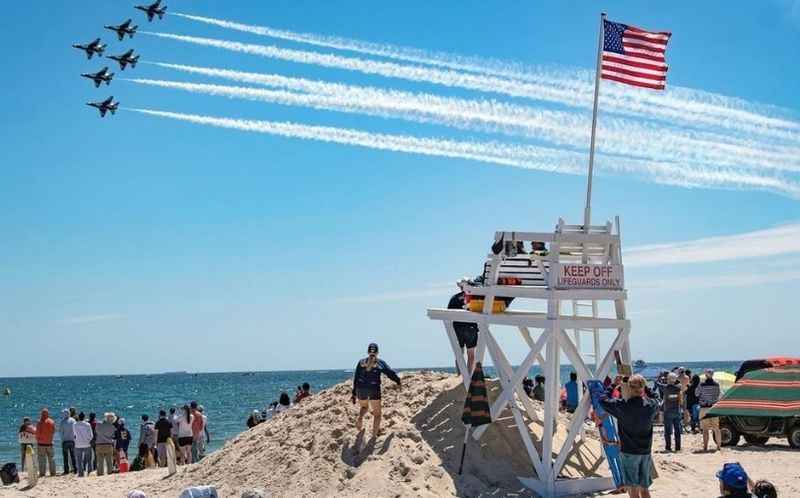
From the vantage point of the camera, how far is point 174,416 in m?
19.6

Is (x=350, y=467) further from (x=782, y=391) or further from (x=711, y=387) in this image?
(x=711, y=387)

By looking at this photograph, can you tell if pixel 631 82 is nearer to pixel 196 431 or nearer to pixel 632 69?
pixel 632 69

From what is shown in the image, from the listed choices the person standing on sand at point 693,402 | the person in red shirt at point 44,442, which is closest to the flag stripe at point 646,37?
the person standing on sand at point 693,402

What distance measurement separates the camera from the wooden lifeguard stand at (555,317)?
12.6m

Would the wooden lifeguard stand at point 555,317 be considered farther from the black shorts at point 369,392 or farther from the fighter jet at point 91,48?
the fighter jet at point 91,48

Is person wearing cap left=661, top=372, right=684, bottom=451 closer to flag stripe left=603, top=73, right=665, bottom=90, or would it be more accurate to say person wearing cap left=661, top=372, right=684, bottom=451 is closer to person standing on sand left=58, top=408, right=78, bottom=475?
flag stripe left=603, top=73, right=665, bottom=90

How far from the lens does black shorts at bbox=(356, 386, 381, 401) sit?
1347cm

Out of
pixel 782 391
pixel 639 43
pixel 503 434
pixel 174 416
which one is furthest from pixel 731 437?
pixel 174 416

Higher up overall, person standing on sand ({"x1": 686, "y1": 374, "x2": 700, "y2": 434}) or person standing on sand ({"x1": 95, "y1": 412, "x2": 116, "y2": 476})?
person standing on sand ({"x1": 686, "y1": 374, "x2": 700, "y2": 434})

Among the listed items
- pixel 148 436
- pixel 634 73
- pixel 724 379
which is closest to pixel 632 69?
pixel 634 73

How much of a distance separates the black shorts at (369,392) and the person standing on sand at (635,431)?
4.91 m

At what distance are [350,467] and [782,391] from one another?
405 inches

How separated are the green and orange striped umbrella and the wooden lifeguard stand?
236 inches

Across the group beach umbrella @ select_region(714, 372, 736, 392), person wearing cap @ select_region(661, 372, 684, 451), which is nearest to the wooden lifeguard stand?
person wearing cap @ select_region(661, 372, 684, 451)
